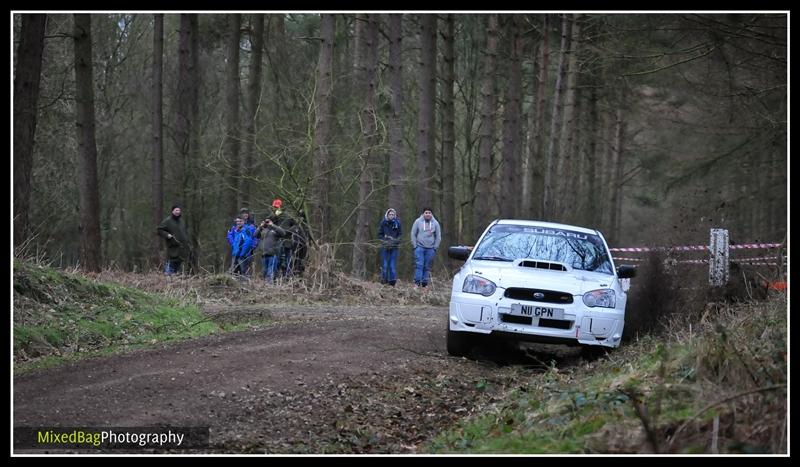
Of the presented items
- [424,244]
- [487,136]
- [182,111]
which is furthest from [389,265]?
[182,111]

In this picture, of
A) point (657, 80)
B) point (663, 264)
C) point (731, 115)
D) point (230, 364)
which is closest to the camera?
point (230, 364)

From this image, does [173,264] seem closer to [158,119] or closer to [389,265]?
[389,265]

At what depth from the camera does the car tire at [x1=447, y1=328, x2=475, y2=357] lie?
1145cm

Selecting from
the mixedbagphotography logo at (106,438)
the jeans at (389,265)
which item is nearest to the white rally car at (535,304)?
the mixedbagphotography logo at (106,438)

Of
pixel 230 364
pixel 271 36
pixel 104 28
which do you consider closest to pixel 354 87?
pixel 271 36

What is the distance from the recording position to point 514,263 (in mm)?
12070

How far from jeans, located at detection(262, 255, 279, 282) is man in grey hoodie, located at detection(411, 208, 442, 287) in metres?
3.26

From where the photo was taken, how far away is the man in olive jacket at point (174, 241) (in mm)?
21828

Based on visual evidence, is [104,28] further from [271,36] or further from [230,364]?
[230,364]

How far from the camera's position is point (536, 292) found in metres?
11.0

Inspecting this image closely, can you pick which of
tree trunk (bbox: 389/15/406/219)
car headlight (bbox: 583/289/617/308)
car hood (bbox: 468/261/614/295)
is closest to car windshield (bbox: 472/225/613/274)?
car hood (bbox: 468/261/614/295)

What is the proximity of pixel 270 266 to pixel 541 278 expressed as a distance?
1156 centimetres

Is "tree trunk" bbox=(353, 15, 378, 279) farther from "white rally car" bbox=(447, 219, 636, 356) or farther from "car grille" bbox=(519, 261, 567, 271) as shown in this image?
"white rally car" bbox=(447, 219, 636, 356)
